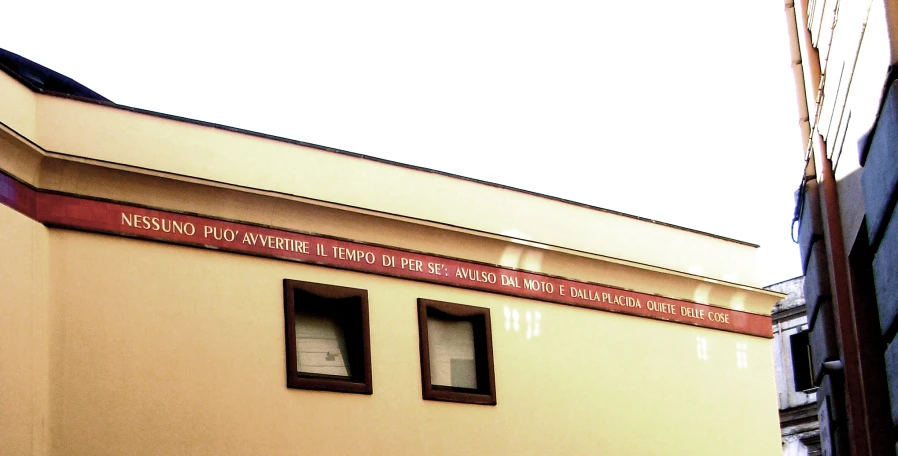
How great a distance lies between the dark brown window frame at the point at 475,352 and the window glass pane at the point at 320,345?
1.27m

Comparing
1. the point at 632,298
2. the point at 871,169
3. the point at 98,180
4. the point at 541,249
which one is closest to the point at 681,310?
the point at 632,298

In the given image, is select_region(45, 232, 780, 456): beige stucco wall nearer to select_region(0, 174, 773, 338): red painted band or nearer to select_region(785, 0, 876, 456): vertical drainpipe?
select_region(0, 174, 773, 338): red painted band

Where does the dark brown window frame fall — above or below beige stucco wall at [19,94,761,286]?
below

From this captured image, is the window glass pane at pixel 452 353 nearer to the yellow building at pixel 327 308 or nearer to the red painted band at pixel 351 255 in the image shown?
the yellow building at pixel 327 308

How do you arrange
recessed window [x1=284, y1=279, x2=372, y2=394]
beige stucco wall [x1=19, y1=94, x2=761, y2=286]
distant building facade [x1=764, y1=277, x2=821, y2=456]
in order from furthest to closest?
distant building facade [x1=764, y1=277, x2=821, y2=456] → recessed window [x1=284, y1=279, x2=372, y2=394] → beige stucco wall [x1=19, y1=94, x2=761, y2=286]

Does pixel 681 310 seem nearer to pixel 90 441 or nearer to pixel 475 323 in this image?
pixel 475 323

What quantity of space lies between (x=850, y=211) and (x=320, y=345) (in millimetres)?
8534

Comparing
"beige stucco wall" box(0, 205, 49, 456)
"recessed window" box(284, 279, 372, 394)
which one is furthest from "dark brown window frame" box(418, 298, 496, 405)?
"beige stucco wall" box(0, 205, 49, 456)

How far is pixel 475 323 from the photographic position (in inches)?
814

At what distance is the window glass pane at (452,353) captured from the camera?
66.0 ft

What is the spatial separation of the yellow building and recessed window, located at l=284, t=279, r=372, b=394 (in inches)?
1.3

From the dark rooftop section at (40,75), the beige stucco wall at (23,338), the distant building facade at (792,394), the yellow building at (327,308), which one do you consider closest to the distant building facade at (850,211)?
the yellow building at (327,308)

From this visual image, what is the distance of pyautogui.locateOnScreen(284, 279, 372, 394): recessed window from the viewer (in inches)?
719

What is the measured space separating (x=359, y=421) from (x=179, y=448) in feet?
9.51
